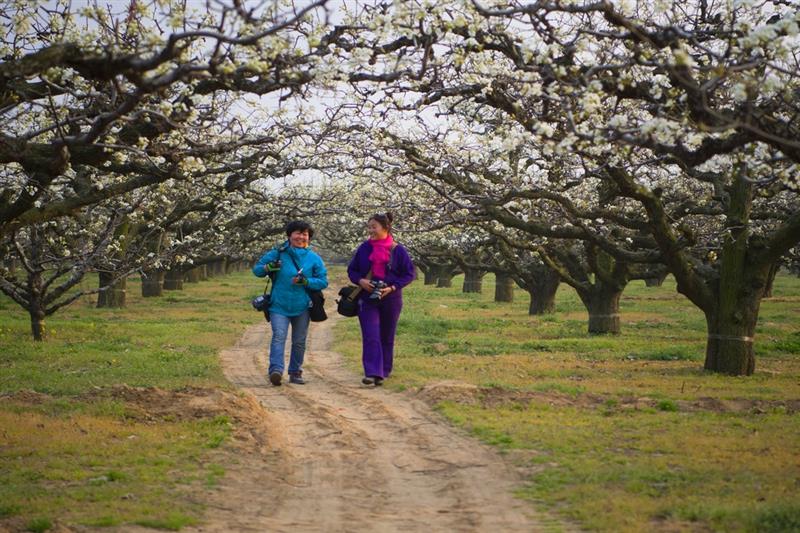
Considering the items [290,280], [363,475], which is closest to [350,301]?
[290,280]

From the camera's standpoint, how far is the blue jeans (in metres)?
14.1

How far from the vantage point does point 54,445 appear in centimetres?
963

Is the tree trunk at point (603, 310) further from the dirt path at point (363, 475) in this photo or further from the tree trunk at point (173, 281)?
the tree trunk at point (173, 281)

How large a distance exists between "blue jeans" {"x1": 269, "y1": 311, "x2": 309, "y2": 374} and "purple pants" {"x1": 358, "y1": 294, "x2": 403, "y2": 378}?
0.85 metres

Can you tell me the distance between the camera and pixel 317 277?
14.4 m

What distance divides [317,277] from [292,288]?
391 mm

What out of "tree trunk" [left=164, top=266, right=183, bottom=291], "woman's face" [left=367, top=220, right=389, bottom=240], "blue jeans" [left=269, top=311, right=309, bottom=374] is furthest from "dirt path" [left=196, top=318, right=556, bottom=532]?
"tree trunk" [left=164, top=266, right=183, bottom=291]

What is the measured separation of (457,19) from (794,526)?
5902 mm

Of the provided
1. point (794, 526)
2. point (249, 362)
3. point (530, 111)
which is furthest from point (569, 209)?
point (794, 526)

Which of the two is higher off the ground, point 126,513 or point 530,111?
point 530,111

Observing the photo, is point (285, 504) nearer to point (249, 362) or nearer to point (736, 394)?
point (736, 394)

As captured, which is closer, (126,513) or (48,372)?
(126,513)

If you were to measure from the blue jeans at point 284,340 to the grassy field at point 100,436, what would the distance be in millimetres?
954

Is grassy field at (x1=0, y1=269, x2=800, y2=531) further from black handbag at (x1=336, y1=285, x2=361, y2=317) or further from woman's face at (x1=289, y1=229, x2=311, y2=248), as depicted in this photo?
woman's face at (x1=289, y1=229, x2=311, y2=248)
